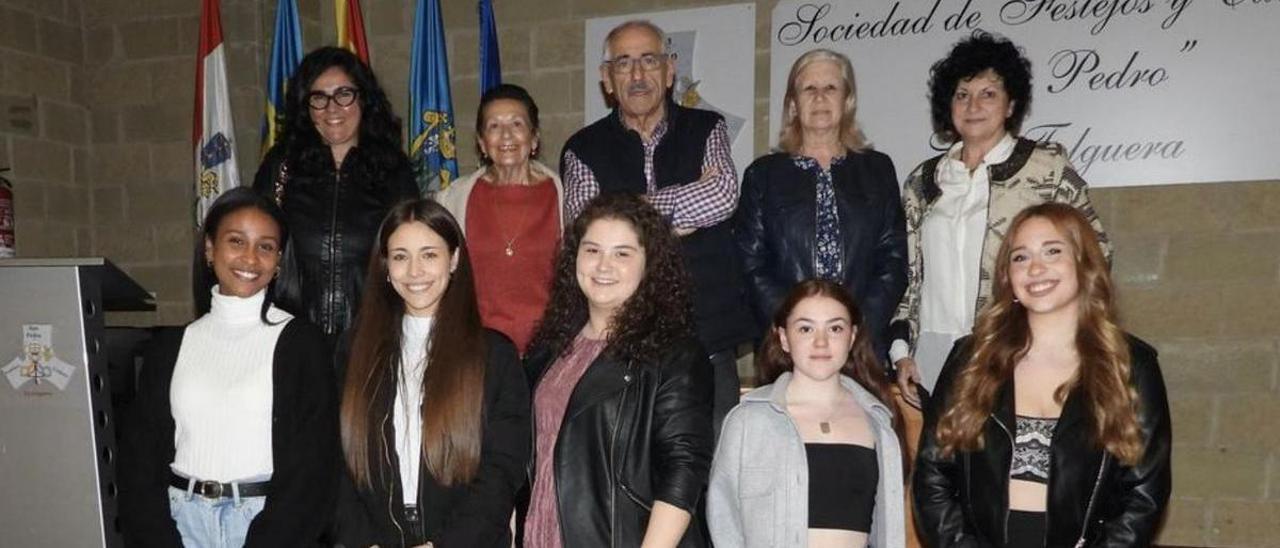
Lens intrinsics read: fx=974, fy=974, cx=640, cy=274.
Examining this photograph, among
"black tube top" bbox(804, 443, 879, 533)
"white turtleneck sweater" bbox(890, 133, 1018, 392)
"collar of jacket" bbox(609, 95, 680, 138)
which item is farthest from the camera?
"collar of jacket" bbox(609, 95, 680, 138)

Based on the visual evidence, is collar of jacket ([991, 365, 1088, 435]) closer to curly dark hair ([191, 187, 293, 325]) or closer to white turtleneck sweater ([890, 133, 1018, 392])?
white turtleneck sweater ([890, 133, 1018, 392])

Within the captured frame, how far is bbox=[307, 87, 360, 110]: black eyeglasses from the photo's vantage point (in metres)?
3.13

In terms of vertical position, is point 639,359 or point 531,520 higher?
point 639,359

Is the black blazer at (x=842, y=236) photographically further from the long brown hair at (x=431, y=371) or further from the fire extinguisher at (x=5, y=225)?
the fire extinguisher at (x=5, y=225)

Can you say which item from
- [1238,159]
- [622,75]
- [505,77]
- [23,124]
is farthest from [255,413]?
[1238,159]

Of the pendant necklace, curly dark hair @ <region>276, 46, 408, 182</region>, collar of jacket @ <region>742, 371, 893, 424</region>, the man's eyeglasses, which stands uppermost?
the man's eyeglasses

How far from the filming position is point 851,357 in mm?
2604

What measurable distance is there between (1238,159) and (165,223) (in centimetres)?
517

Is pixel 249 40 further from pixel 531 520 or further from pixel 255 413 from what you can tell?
pixel 531 520

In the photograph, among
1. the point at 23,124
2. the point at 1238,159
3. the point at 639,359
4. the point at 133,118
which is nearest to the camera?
the point at 639,359

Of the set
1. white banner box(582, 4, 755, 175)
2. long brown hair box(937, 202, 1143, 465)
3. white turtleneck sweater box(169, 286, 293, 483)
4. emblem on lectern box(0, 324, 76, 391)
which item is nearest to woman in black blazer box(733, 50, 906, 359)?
long brown hair box(937, 202, 1143, 465)

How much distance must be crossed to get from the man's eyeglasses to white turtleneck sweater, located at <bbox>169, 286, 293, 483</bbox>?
1.29m

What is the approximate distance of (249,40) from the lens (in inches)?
198

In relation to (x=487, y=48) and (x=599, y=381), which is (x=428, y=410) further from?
(x=487, y=48)
